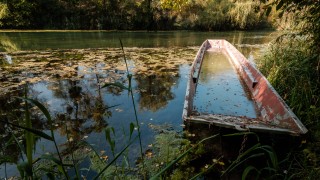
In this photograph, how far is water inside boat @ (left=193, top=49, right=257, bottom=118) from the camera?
339 centimetres

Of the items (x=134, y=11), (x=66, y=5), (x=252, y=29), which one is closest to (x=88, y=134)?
(x=134, y=11)

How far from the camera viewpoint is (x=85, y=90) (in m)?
4.29

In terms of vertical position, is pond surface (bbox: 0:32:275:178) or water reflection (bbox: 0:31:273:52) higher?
water reflection (bbox: 0:31:273:52)

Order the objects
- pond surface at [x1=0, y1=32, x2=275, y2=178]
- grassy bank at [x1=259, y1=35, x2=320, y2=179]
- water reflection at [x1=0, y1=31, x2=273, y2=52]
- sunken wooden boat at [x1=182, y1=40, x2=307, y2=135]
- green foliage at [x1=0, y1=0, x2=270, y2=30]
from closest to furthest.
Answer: grassy bank at [x1=259, y1=35, x2=320, y2=179]
sunken wooden boat at [x1=182, y1=40, x2=307, y2=135]
pond surface at [x1=0, y1=32, x2=275, y2=178]
water reflection at [x1=0, y1=31, x2=273, y2=52]
green foliage at [x1=0, y1=0, x2=270, y2=30]

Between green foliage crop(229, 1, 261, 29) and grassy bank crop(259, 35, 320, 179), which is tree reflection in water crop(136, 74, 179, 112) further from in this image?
green foliage crop(229, 1, 261, 29)

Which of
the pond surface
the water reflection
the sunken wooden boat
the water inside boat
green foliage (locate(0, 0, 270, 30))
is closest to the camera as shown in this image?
the sunken wooden boat

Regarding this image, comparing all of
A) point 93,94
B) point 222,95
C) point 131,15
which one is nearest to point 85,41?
point 93,94

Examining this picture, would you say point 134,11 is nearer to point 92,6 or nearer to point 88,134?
point 92,6

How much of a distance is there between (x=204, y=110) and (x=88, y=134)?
5.40ft

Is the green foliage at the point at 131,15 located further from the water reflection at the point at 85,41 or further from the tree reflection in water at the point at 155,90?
the tree reflection in water at the point at 155,90

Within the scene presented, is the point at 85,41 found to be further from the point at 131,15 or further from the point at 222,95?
the point at 131,15

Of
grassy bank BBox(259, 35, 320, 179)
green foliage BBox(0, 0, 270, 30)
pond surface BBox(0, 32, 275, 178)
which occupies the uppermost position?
green foliage BBox(0, 0, 270, 30)

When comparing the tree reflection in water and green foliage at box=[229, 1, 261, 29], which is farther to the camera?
green foliage at box=[229, 1, 261, 29]

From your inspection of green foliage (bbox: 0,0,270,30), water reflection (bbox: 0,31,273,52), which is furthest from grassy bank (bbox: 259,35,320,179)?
green foliage (bbox: 0,0,270,30)
